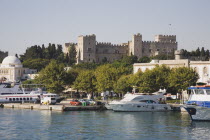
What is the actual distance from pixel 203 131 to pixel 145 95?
2017cm

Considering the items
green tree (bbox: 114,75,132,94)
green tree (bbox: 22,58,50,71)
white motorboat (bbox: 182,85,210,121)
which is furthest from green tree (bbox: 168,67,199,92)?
green tree (bbox: 22,58,50,71)

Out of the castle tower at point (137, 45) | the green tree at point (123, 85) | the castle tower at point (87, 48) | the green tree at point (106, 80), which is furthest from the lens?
the castle tower at point (137, 45)

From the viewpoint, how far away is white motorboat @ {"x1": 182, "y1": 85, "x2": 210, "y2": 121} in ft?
173

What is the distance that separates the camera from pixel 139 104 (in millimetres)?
64938

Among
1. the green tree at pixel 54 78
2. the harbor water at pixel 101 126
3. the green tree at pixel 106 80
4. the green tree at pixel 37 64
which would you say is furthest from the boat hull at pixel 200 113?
the green tree at pixel 37 64

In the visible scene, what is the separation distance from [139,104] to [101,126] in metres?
17.0

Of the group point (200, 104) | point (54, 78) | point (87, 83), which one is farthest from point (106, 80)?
point (200, 104)

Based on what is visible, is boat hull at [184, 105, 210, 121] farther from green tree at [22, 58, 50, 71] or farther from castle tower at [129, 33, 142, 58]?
castle tower at [129, 33, 142, 58]

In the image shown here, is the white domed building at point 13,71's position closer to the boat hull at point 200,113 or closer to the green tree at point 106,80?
the green tree at point 106,80

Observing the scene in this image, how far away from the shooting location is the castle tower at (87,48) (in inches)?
7279

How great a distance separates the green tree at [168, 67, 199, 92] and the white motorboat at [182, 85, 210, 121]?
65.7 ft

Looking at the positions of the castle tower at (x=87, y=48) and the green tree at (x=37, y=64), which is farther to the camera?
the castle tower at (x=87, y=48)

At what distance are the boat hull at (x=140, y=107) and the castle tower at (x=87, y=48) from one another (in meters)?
118

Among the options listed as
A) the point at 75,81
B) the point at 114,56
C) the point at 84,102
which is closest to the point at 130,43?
the point at 114,56
